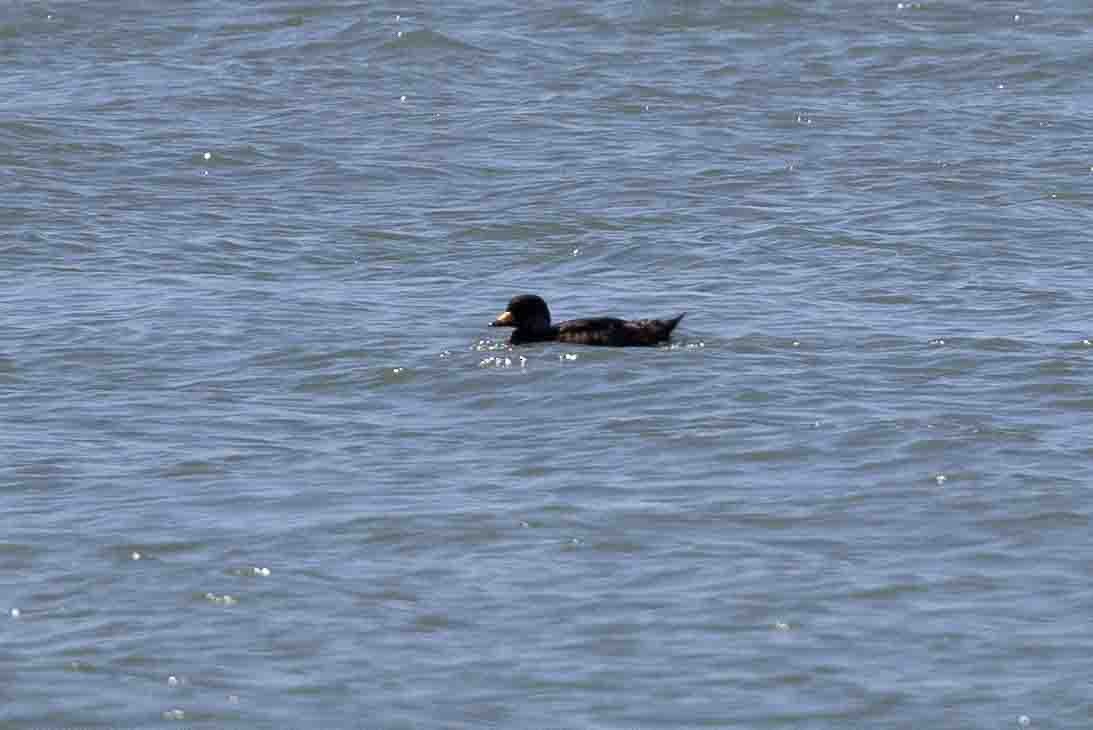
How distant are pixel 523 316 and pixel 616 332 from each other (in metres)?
0.73

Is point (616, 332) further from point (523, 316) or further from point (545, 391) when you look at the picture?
point (545, 391)

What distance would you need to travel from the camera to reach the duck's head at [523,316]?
17000mm

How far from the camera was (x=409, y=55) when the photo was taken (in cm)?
3144

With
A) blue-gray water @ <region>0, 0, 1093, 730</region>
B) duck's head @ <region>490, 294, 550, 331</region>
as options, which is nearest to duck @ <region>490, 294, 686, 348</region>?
duck's head @ <region>490, 294, 550, 331</region>

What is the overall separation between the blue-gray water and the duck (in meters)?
0.24

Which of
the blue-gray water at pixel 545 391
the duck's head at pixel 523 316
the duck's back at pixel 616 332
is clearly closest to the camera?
the blue-gray water at pixel 545 391

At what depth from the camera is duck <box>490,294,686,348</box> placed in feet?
55.0

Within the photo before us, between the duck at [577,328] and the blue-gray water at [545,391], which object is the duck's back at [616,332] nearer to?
the duck at [577,328]

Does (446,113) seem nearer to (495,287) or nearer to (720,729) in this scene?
(495,287)

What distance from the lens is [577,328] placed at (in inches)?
666

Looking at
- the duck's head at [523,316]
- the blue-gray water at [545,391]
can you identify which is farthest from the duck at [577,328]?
the blue-gray water at [545,391]

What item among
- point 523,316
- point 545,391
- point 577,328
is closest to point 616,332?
point 577,328

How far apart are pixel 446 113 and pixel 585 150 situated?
288 cm

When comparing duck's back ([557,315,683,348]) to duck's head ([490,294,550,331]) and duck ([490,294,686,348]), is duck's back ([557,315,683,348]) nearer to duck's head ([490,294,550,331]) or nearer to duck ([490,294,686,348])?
duck ([490,294,686,348])
